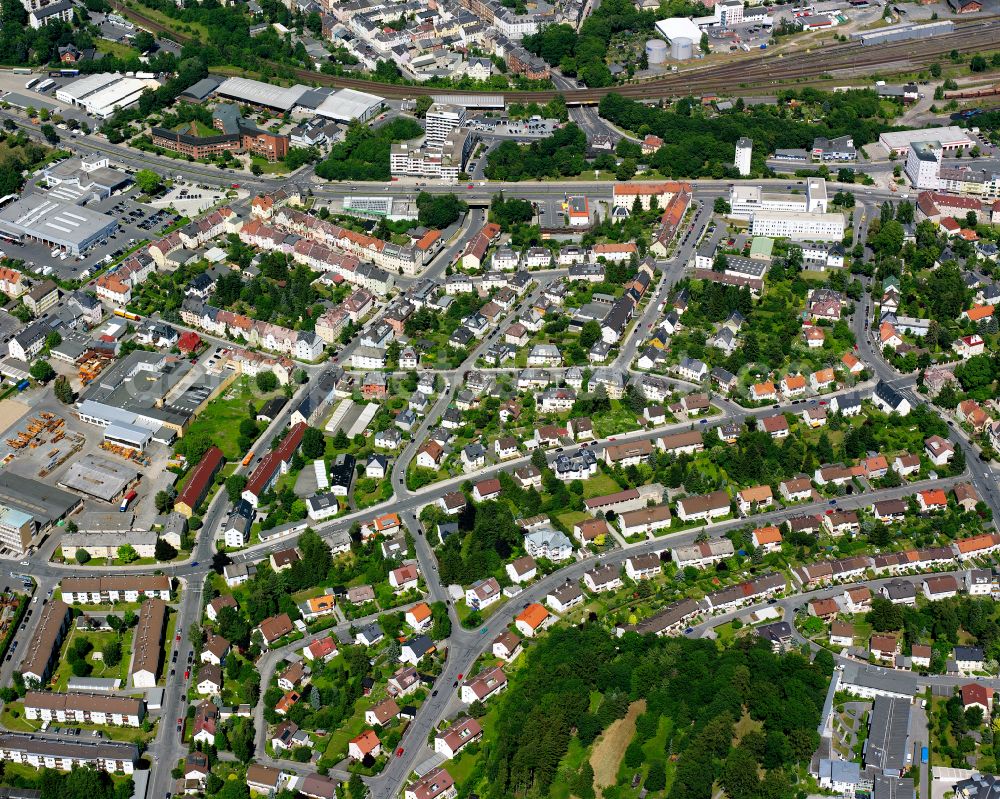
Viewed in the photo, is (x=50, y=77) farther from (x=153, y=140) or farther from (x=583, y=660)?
(x=583, y=660)

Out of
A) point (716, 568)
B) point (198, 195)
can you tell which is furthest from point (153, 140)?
point (716, 568)

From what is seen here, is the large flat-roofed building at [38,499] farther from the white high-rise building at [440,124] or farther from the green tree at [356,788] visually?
the white high-rise building at [440,124]

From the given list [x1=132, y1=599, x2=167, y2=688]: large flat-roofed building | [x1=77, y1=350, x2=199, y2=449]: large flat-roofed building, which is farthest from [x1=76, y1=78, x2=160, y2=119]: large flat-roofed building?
[x1=132, y1=599, x2=167, y2=688]: large flat-roofed building

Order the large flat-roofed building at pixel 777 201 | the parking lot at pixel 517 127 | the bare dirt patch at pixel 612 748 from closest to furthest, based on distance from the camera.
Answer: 1. the bare dirt patch at pixel 612 748
2. the large flat-roofed building at pixel 777 201
3. the parking lot at pixel 517 127

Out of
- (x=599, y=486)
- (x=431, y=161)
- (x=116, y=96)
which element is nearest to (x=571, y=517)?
(x=599, y=486)

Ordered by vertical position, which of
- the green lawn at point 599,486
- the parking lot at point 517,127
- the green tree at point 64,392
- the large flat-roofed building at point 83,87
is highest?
the large flat-roofed building at point 83,87

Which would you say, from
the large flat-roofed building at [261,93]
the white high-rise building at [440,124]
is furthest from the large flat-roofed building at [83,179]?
the white high-rise building at [440,124]
